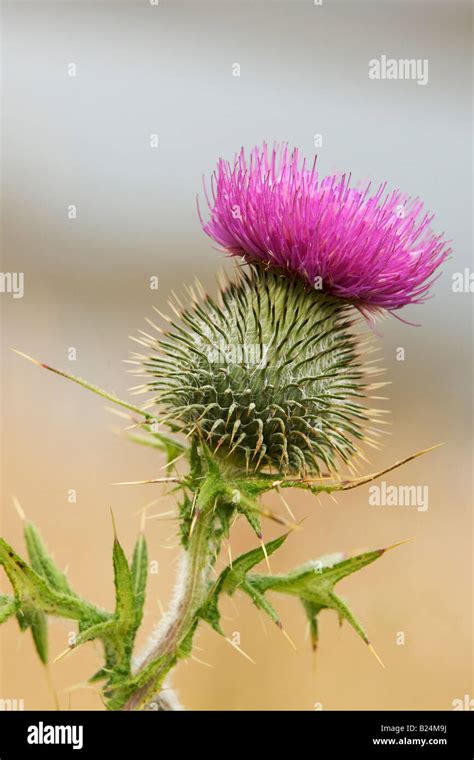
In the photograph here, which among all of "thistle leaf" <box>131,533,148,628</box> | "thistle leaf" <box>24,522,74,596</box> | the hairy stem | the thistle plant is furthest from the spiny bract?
"thistle leaf" <box>24,522,74,596</box>

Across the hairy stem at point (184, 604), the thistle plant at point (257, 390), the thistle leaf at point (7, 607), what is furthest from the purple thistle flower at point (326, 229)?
the thistle leaf at point (7, 607)

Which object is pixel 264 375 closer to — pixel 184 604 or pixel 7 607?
pixel 184 604

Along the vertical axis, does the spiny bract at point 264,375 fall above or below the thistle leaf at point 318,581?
above

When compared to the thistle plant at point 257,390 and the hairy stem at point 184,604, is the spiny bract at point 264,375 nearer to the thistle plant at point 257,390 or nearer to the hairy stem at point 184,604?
the thistle plant at point 257,390

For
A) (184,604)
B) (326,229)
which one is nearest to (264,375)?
(326,229)

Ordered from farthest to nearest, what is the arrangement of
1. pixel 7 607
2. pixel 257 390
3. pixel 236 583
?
pixel 257 390 < pixel 236 583 < pixel 7 607

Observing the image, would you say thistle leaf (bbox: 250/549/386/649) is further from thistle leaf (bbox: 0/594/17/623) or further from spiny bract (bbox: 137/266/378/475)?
thistle leaf (bbox: 0/594/17/623)
